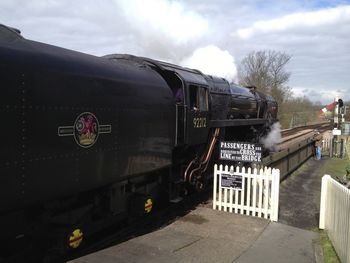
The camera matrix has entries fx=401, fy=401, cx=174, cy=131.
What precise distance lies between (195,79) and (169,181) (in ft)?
7.95

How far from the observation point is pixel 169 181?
321 inches

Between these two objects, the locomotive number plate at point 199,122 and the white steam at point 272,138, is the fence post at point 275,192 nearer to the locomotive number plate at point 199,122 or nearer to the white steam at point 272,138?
the locomotive number plate at point 199,122

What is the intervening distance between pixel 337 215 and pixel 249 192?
2187mm

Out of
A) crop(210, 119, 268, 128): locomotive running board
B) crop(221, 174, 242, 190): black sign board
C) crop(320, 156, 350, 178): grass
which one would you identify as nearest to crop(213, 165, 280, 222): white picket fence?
crop(221, 174, 242, 190): black sign board

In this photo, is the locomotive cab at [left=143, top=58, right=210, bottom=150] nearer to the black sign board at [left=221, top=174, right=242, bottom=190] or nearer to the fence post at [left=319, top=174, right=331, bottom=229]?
the black sign board at [left=221, top=174, right=242, bottom=190]

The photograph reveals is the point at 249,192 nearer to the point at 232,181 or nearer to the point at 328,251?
the point at 232,181

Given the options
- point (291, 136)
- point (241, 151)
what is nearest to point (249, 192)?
point (241, 151)

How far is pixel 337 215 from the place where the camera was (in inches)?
275

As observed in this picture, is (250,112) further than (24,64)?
Yes

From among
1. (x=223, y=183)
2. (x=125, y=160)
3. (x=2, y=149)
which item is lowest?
(x=223, y=183)

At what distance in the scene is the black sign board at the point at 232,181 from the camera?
8.95 metres

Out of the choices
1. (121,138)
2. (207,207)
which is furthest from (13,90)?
(207,207)

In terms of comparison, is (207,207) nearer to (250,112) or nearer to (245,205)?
(245,205)

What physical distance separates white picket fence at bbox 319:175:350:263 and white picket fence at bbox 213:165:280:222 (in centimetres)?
98
